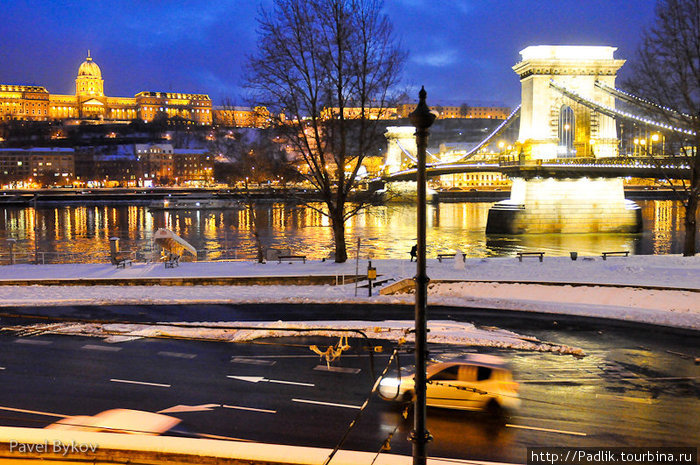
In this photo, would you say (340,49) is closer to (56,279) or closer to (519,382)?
(56,279)

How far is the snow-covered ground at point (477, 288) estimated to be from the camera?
18938mm

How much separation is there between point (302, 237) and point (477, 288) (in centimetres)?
3402

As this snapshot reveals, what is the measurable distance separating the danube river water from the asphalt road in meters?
A: 16.5

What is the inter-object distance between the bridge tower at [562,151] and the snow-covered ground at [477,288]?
3063 cm

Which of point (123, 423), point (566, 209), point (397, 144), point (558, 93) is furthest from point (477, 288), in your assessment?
point (397, 144)

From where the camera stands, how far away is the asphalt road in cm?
849

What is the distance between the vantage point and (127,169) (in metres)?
171

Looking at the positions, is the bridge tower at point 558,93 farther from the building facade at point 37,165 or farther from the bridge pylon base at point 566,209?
the building facade at point 37,165

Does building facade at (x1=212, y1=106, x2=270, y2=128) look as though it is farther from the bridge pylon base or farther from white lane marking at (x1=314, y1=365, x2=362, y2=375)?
the bridge pylon base

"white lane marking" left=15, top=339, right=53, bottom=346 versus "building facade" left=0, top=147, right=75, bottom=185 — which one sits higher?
"building facade" left=0, top=147, right=75, bottom=185

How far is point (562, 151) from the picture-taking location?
67.2 meters

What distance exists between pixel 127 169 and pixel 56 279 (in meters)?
158

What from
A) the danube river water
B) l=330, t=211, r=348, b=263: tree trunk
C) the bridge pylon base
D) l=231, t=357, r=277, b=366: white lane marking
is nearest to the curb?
l=330, t=211, r=348, b=263: tree trunk

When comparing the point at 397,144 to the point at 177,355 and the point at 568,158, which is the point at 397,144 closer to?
the point at 568,158
